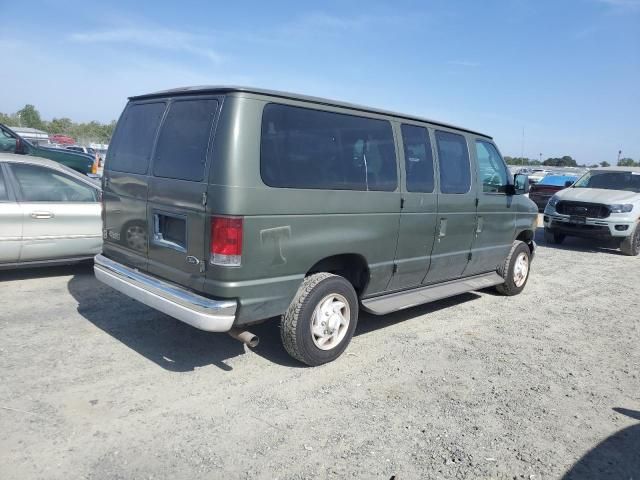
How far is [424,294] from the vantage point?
523cm

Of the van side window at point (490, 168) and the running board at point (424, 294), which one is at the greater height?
the van side window at point (490, 168)

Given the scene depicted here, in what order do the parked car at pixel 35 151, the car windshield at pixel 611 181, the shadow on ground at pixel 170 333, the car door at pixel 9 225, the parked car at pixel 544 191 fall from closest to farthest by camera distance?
the shadow on ground at pixel 170 333
the car door at pixel 9 225
the parked car at pixel 35 151
the car windshield at pixel 611 181
the parked car at pixel 544 191

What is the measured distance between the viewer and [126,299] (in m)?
5.57

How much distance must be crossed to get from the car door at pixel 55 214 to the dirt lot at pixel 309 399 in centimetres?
56

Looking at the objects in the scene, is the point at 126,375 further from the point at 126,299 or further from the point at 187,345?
the point at 126,299

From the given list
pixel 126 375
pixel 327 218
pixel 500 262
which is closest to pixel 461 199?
pixel 500 262

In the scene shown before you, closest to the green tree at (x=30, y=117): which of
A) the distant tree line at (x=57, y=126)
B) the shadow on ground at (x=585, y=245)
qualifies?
the distant tree line at (x=57, y=126)

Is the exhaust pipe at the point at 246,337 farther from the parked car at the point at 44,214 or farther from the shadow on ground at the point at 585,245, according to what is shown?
the shadow on ground at the point at 585,245

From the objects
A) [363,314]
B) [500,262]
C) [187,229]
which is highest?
[187,229]

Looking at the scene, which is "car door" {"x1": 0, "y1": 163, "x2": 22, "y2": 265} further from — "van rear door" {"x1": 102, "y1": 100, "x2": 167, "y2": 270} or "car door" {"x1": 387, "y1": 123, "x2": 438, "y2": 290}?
"car door" {"x1": 387, "y1": 123, "x2": 438, "y2": 290}

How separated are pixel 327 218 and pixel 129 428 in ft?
6.68

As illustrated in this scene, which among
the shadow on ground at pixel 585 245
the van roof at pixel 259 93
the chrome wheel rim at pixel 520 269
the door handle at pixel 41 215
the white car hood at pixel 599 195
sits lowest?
the shadow on ground at pixel 585 245

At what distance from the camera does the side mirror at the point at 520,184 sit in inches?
254

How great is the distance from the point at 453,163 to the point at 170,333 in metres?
3.42
